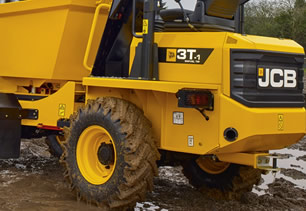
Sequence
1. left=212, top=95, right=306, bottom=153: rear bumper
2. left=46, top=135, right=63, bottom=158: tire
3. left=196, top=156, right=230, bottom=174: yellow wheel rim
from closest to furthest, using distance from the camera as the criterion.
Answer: left=212, top=95, right=306, bottom=153: rear bumper < left=196, top=156, right=230, bottom=174: yellow wheel rim < left=46, top=135, right=63, bottom=158: tire

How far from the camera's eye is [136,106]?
5.01 m

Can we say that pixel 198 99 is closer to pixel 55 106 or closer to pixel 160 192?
pixel 160 192

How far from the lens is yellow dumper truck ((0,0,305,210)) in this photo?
14.5 ft

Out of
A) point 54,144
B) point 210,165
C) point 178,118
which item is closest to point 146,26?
point 178,118

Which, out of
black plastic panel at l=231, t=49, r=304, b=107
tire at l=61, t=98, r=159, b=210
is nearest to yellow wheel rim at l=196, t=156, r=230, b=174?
tire at l=61, t=98, r=159, b=210

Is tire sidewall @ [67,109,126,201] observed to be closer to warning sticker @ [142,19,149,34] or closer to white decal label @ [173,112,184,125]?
white decal label @ [173,112,184,125]

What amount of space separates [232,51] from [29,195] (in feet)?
8.46

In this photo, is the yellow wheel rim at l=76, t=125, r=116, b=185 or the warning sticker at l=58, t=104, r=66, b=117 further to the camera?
the warning sticker at l=58, t=104, r=66, b=117

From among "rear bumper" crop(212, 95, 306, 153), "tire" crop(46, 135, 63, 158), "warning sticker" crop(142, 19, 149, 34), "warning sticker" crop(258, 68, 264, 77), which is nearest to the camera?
"rear bumper" crop(212, 95, 306, 153)

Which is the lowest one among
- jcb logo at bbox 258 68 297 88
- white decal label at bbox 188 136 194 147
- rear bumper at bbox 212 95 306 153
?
white decal label at bbox 188 136 194 147

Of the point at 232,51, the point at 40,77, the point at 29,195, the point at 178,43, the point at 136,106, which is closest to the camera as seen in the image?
the point at 232,51

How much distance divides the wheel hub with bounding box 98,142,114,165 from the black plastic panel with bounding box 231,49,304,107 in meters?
1.30

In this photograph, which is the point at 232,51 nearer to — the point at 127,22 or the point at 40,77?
the point at 127,22

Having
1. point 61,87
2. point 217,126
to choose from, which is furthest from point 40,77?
point 217,126
